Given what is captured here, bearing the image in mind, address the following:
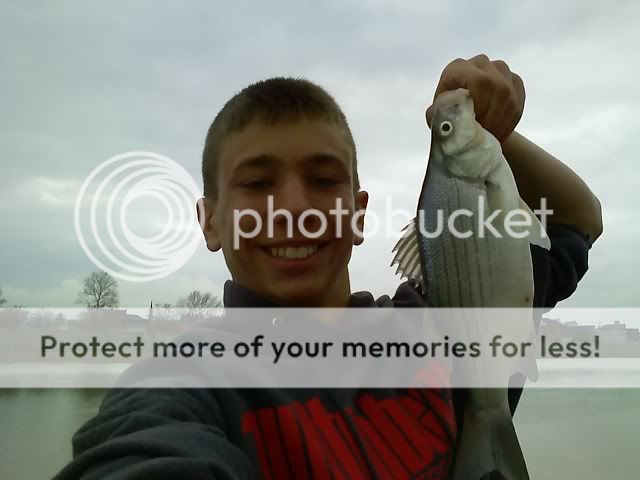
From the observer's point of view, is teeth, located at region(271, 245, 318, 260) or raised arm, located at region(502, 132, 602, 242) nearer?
teeth, located at region(271, 245, 318, 260)

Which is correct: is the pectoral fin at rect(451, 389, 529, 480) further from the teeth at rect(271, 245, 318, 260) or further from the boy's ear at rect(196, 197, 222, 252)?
the boy's ear at rect(196, 197, 222, 252)

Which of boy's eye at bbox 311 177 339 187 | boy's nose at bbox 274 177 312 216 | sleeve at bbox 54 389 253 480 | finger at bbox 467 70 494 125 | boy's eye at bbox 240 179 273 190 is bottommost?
sleeve at bbox 54 389 253 480

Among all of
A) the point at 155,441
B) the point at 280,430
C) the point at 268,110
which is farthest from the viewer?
the point at 268,110

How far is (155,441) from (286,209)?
595 millimetres

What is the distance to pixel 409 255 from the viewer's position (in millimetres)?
1470

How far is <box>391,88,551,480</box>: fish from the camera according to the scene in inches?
48.5

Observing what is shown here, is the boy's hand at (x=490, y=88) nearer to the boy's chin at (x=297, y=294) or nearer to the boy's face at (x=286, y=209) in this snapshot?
the boy's face at (x=286, y=209)

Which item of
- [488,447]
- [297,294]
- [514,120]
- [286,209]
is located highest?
[514,120]

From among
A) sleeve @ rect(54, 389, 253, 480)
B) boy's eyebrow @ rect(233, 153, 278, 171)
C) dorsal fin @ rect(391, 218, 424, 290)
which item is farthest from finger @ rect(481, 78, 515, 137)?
sleeve @ rect(54, 389, 253, 480)

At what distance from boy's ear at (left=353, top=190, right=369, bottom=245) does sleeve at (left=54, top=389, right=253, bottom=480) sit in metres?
0.57

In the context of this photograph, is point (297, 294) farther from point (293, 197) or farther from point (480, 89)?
point (480, 89)

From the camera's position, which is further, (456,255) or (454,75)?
(456,255)

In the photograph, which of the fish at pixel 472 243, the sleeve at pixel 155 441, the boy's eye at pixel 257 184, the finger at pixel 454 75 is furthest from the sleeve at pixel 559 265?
the sleeve at pixel 155 441

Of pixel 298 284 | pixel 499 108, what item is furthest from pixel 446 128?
pixel 298 284
